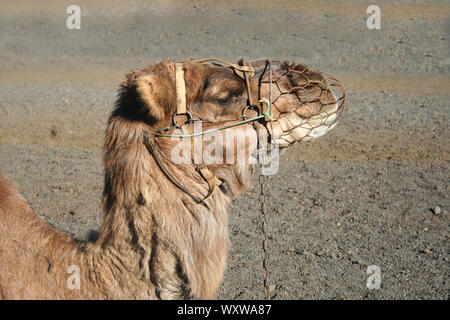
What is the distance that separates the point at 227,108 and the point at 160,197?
2.23 ft

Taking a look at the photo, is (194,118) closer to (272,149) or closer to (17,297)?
(272,149)

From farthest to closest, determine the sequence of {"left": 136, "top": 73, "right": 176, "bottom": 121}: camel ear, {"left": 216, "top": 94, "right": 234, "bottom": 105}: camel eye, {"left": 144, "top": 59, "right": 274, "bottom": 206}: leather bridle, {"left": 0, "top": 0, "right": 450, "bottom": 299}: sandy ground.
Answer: {"left": 0, "top": 0, "right": 450, "bottom": 299}: sandy ground, {"left": 216, "top": 94, "right": 234, "bottom": 105}: camel eye, {"left": 144, "top": 59, "right": 274, "bottom": 206}: leather bridle, {"left": 136, "top": 73, "right": 176, "bottom": 121}: camel ear

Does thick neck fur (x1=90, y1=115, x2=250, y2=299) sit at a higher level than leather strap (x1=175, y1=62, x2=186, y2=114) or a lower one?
lower

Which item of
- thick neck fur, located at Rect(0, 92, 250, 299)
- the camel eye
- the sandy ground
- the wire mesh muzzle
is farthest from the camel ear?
the sandy ground

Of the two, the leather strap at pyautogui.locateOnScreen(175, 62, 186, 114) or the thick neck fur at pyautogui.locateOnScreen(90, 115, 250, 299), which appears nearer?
the thick neck fur at pyautogui.locateOnScreen(90, 115, 250, 299)

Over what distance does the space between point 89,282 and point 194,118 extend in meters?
1.11

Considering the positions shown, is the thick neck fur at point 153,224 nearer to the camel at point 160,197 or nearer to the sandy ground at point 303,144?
the camel at point 160,197

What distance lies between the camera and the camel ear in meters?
2.76

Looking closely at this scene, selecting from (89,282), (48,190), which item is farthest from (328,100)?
(48,190)

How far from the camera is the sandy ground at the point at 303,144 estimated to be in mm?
5438

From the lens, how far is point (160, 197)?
285 centimetres

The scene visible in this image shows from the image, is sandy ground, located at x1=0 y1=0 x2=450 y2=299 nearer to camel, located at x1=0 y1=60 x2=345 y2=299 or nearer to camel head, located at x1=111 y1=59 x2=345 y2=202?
camel, located at x1=0 y1=60 x2=345 y2=299

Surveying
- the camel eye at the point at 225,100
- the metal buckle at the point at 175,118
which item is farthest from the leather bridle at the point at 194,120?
the camel eye at the point at 225,100

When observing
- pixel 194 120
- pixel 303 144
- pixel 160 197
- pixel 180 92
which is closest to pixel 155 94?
pixel 180 92
